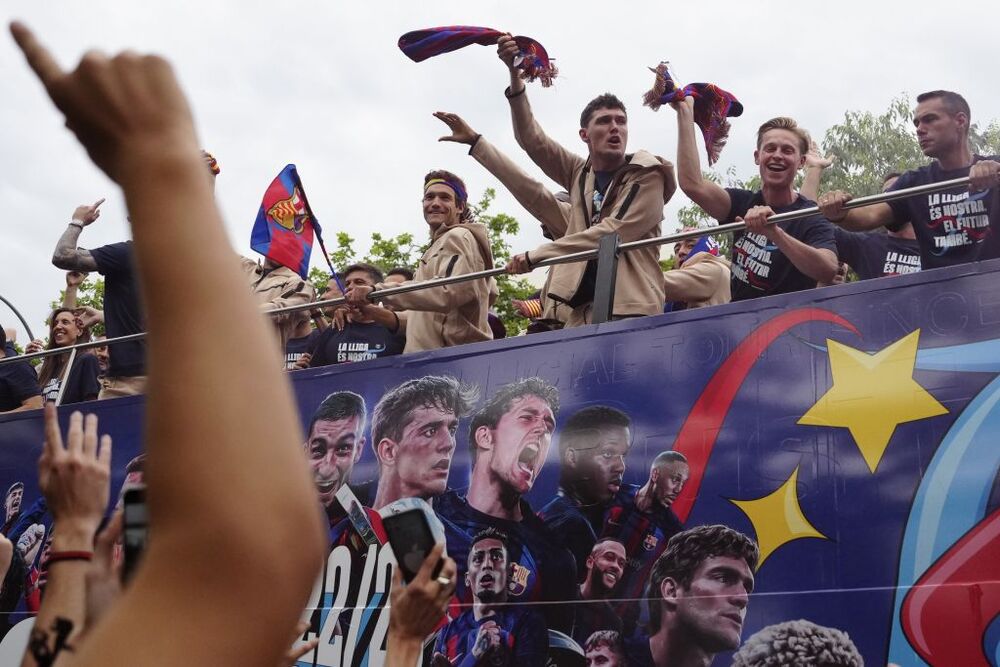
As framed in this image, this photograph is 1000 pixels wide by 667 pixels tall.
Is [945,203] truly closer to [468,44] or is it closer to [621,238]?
[621,238]

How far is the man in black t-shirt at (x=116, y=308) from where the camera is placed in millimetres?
7816

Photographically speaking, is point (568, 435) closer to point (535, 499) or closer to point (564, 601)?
point (535, 499)

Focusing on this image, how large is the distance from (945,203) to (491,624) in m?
2.77

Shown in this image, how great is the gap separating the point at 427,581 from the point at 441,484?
3728mm

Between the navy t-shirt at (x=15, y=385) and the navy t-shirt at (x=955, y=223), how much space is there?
6001 mm

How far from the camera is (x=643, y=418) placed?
542 centimetres

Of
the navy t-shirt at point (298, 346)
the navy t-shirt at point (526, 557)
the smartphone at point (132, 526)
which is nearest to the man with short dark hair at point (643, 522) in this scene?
the navy t-shirt at point (526, 557)

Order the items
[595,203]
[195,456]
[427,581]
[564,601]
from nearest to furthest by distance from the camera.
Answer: [195,456], [427,581], [564,601], [595,203]

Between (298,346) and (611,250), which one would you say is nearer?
(611,250)

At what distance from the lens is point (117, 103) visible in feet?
3.05

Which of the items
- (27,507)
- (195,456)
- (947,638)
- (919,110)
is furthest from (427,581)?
(27,507)

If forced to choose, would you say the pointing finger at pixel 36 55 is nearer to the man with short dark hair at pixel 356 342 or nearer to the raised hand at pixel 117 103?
the raised hand at pixel 117 103

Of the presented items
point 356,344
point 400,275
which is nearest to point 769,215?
point 356,344

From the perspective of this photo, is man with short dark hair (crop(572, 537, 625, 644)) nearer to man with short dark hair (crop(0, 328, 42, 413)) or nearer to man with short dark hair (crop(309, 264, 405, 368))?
man with short dark hair (crop(309, 264, 405, 368))
